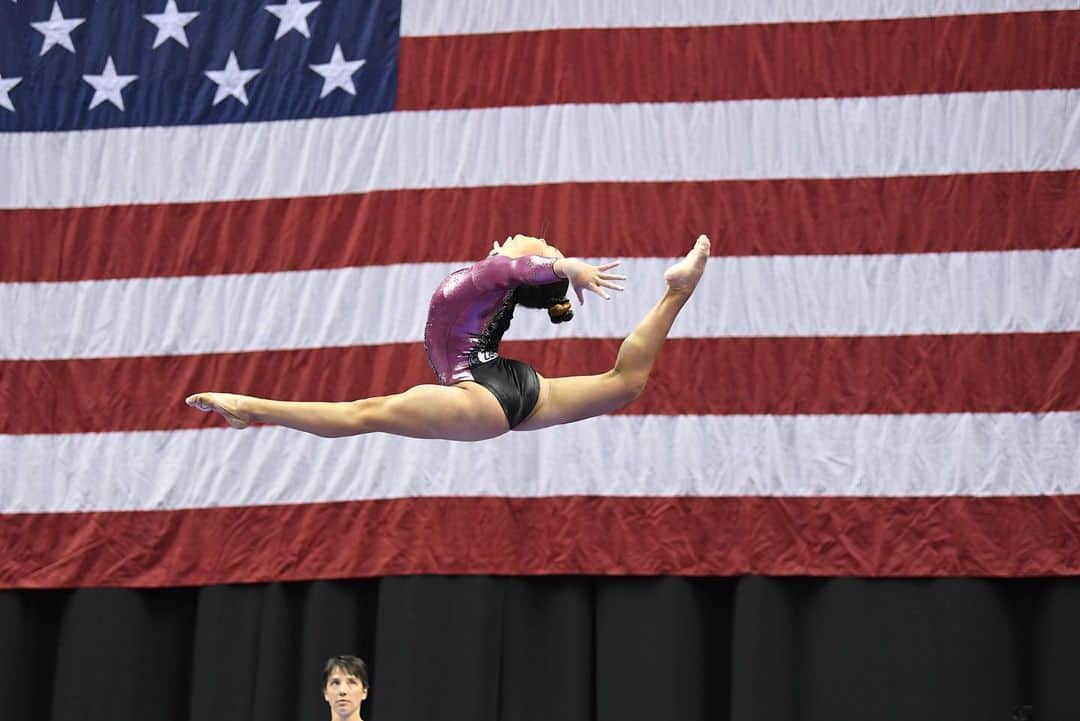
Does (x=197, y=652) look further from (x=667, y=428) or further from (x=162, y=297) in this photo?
(x=667, y=428)

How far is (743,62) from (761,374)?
1.27 meters

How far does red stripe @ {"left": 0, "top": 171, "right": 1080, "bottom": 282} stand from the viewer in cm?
521

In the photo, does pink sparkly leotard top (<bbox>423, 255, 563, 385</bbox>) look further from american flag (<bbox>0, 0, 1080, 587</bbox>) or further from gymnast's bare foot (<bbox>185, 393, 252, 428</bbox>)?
Result: american flag (<bbox>0, 0, 1080, 587</bbox>)

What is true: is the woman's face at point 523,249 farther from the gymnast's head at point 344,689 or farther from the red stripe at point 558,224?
the red stripe at point 558,224

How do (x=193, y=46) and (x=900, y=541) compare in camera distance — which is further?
(x=193, y=46)

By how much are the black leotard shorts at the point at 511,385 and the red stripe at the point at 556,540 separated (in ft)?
5.04

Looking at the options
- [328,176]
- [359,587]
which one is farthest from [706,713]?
[328,176]

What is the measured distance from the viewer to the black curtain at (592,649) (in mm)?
5000

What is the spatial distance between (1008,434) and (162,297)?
11.2 feet

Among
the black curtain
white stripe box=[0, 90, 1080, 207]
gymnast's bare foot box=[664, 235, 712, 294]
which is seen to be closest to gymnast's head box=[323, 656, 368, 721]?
the black curtain

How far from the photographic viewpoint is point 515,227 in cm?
541

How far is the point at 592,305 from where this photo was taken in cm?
529

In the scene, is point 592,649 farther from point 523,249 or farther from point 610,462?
point 523,249

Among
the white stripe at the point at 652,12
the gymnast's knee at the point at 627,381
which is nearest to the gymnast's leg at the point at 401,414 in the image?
the gymnast's knee at the point at 627,381
